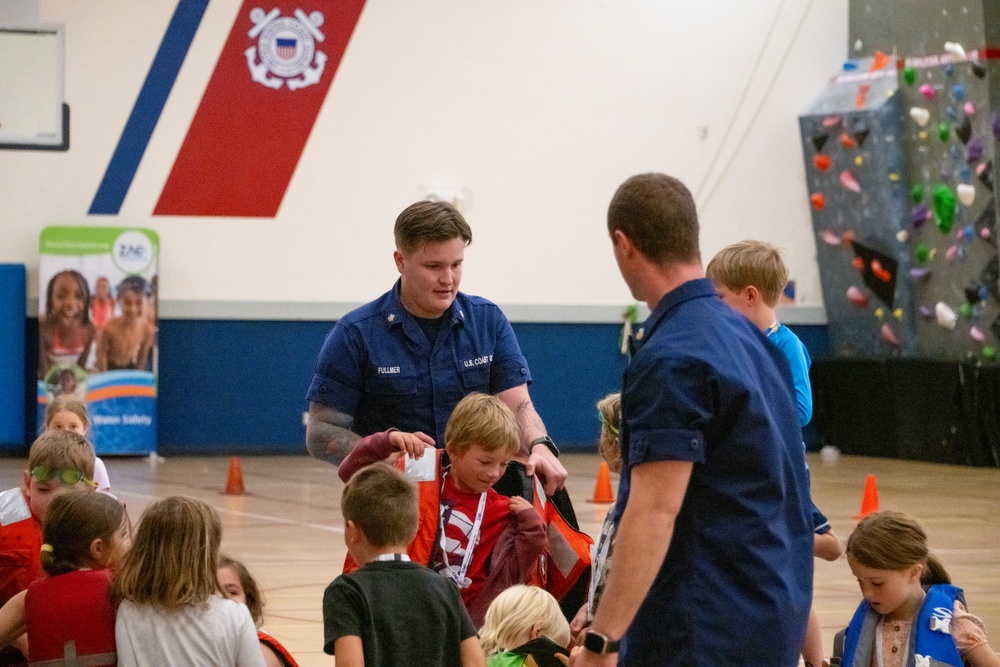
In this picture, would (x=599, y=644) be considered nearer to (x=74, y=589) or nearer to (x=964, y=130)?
(x=74, y=589)

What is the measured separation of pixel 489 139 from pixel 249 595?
30.2 feet

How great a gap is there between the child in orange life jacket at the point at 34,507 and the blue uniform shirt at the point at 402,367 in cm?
71

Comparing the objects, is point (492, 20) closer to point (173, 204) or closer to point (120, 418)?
point (173, 204)

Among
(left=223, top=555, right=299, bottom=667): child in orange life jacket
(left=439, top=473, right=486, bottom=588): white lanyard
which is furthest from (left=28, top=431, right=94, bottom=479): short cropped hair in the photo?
(left=439, top=473, right=486, bottom=588): white lanyard

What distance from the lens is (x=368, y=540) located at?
9.50 feet

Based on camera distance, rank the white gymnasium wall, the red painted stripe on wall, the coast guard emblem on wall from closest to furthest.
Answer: the white gymnasium wall → the red painted stripe on wall → the coast guard emblem on wall

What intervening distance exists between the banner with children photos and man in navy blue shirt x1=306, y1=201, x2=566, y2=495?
7.99 metres

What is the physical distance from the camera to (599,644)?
2.18 metres

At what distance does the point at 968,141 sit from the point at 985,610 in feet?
20.8

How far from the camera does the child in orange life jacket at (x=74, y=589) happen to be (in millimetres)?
2928

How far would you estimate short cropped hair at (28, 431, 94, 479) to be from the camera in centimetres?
367

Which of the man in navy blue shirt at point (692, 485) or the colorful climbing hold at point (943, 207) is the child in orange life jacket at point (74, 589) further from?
the colorful climbing hold at point (943, 207)

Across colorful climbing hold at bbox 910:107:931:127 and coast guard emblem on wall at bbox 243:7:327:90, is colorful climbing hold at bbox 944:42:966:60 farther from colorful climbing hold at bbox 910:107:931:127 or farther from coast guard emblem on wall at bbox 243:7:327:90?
coast guard emblem on wall at bbox 243:7:327:90

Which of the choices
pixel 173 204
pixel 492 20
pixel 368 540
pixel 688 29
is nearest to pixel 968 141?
pixel 688 29
